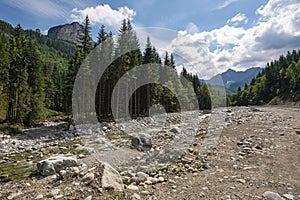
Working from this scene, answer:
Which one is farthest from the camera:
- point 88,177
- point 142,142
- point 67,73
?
point 67,73

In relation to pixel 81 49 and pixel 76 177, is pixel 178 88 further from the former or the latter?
pixel 76 177

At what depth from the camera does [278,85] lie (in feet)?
309

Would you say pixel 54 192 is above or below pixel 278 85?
below

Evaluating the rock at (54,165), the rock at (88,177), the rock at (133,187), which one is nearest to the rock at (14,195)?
the rock at (54,165)

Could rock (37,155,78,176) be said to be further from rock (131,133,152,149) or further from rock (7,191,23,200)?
rock (131,133,152,149)

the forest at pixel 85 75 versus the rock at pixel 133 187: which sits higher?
the forest at pixel 85 75

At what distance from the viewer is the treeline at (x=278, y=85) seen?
80969 mm

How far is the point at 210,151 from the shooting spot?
Answer: 971 centimetres

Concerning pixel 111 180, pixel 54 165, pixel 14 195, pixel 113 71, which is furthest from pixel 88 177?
pixel 113 71

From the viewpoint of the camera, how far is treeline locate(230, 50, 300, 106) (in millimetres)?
80969

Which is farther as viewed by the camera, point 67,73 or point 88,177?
point 67,73

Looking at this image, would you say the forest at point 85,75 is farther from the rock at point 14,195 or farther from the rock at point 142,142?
the rock at point 14,195

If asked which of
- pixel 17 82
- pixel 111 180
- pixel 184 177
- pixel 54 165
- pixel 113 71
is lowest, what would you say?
pixel 184 177

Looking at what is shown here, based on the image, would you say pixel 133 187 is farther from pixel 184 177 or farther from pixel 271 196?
pixel 271 196
